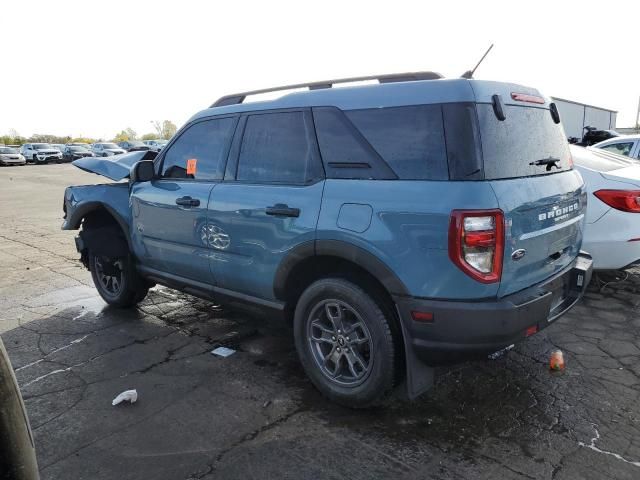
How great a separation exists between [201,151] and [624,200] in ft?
12.4

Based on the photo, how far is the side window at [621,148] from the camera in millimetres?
7926

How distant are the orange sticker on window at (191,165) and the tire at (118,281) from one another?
1.31 metres

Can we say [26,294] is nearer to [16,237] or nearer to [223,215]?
[223,215]

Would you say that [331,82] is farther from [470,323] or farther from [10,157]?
[10,157]

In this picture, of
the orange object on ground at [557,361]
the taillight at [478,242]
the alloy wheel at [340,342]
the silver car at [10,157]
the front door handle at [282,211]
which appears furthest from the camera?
the silver car at [10,157]

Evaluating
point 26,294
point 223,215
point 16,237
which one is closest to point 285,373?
point 223,215

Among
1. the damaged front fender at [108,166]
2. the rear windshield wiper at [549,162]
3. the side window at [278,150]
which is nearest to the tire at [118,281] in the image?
the damaged front fender at [108,166]

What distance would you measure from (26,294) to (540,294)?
17.8ft

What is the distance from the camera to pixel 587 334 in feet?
13.7

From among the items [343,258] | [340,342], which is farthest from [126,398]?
[343,258]

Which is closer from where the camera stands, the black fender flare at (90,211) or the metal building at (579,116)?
the black fender flare at (90,211)

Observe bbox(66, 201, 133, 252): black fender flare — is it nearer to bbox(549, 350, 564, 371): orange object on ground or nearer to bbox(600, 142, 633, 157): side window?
bbox(549, 350, 564, 371): orange object on ground

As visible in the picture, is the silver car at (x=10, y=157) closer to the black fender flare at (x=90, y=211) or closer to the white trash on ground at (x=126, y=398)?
the black fender flare at (x=90, y=211)

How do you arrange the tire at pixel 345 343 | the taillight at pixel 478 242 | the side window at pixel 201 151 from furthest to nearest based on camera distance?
the side window at pixel 201 151 → the tire at pixel 345 343 → the taillight at pixel 478 242
